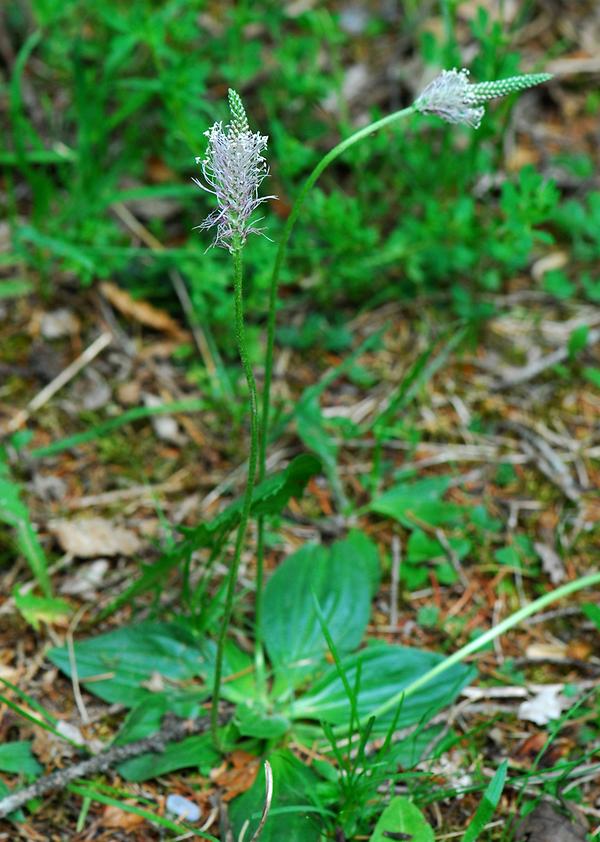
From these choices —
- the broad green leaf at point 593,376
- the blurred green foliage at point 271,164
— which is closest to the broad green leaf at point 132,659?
the blurred green foliage at point 271,164

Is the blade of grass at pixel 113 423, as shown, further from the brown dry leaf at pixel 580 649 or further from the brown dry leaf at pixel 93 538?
the brown dry leaf at pixel 580 649

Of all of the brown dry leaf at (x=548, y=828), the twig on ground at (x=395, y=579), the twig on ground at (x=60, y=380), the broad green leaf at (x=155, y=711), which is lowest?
the brown dry leaf at (x=548, y=828)

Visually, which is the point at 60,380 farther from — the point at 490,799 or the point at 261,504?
the point at 490,799

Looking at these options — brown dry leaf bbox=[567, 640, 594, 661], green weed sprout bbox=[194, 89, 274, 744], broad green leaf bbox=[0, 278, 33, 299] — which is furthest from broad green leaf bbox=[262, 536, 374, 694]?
broad green leaf bbox=[0, 278, 33, 299]

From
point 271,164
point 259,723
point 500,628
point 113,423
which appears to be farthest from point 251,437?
point 271,164

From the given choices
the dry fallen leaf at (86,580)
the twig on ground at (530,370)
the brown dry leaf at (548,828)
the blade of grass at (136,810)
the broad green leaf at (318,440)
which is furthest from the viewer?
the twig on ground at (530,370)

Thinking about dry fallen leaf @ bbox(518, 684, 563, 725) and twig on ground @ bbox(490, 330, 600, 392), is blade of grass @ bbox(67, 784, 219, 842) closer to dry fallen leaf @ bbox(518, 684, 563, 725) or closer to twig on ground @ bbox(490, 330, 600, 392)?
dry fallen leaf @ bbox(518, 684, 563, 725)
